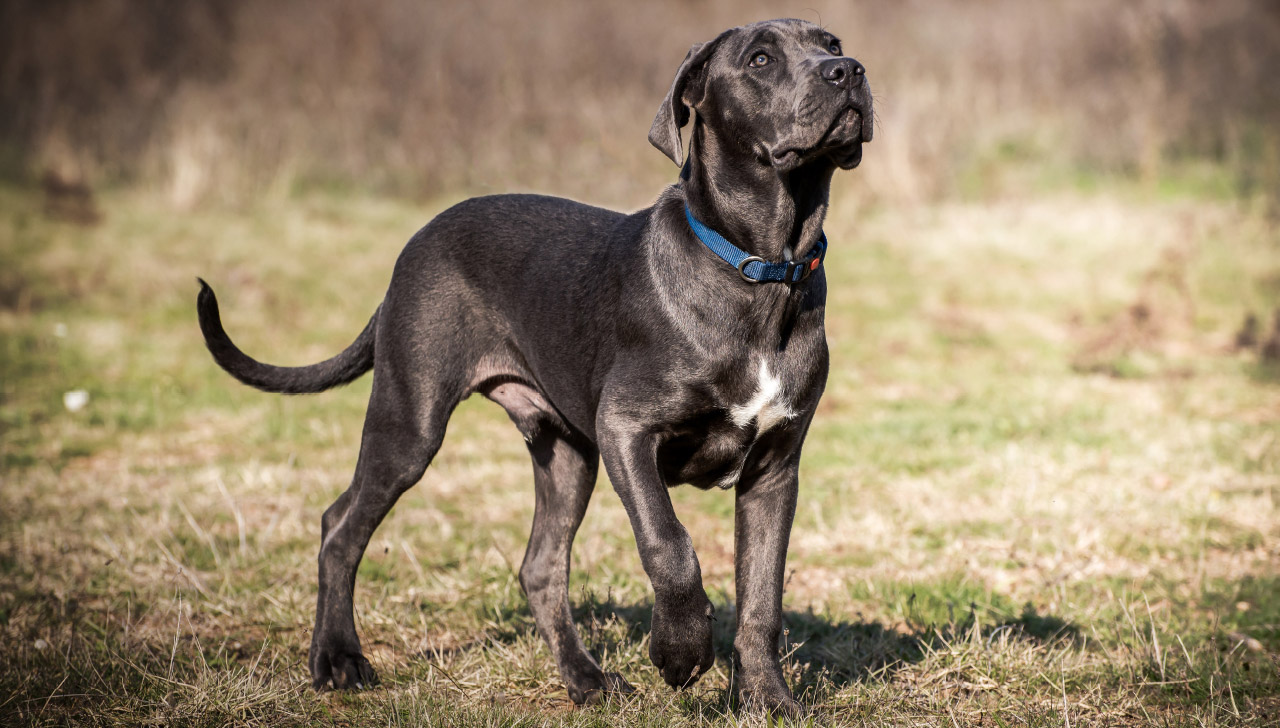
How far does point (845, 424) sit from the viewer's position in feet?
26.5

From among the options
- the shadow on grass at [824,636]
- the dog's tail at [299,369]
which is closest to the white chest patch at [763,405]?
the shadow on grass at [824,636]

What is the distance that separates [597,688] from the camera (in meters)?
3.74

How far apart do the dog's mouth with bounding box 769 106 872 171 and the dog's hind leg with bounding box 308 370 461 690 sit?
1488 mm

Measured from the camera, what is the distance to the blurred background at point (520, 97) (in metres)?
15.1

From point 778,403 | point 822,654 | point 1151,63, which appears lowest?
point 822,654

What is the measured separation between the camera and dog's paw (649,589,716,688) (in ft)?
10.3

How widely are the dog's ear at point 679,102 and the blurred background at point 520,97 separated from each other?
11.1m

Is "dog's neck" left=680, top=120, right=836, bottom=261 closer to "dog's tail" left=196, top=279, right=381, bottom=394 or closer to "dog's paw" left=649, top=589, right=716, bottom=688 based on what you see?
"dog's paw" left=649, top=589, right=716, bottom=688

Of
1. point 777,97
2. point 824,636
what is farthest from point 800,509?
point 777,97

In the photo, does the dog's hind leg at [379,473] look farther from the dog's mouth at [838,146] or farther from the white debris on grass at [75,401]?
the white debris on grass at [75,401]

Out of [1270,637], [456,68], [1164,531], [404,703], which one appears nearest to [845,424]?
[1164,531]

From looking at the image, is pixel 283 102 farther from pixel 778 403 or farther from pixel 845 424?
pixel 778 403

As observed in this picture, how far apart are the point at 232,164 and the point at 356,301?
449 centimetres

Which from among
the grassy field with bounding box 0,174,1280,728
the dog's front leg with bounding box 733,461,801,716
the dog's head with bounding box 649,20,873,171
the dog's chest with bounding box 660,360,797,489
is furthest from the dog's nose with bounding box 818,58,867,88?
the grassy field with bounding box 0,174,1280,728
